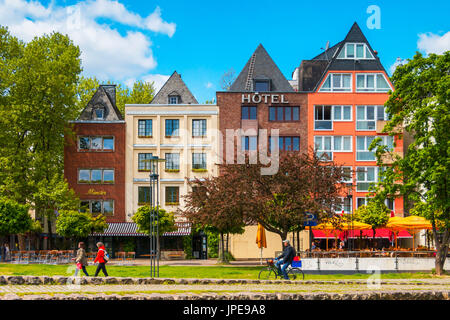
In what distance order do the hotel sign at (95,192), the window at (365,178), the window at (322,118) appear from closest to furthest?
the hotel sign at (95,192) → the window at (365,178) → the window at (322,118)

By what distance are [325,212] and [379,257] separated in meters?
4.67

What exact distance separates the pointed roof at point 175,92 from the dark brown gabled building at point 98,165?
5672mm

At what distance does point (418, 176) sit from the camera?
35719mm

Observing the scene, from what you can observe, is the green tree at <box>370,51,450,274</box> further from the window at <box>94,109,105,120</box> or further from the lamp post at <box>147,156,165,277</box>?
the window at <box>94,109,105,120</box>

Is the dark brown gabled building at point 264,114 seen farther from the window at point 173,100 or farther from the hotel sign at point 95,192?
the hotel sign at point 95,192

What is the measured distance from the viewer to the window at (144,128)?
59688mm

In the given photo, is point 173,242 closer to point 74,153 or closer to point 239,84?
point 74,153

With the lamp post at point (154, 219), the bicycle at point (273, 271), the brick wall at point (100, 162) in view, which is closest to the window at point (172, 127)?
the brick wall at point (100, 162)

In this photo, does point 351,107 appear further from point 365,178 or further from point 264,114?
point 264,114

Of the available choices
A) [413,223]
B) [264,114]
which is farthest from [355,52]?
[413,223]

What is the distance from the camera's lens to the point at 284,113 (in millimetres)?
60312

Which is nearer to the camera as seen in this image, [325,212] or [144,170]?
[325,212]

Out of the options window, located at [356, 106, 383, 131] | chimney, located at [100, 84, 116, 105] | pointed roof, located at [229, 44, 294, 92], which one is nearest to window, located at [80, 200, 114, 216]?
chimney, located at [100, 84, 116, 105]
